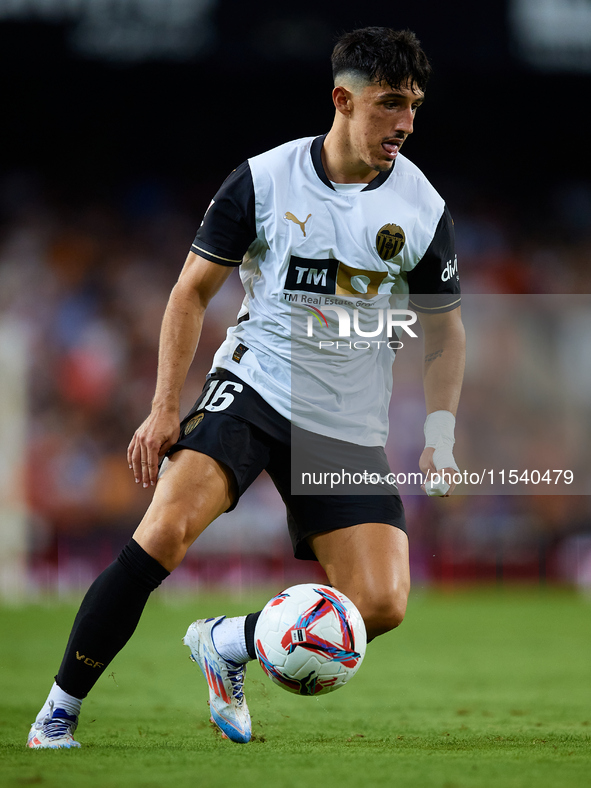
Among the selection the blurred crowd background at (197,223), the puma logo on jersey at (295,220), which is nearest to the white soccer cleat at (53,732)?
the puma logo on jersey at (295,220)

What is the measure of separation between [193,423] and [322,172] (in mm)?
1143

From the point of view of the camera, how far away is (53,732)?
3.40 meters

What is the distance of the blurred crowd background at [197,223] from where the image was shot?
10984 millimetres

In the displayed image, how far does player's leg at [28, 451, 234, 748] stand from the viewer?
11.1 ft

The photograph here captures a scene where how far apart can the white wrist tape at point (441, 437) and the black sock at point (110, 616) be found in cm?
124

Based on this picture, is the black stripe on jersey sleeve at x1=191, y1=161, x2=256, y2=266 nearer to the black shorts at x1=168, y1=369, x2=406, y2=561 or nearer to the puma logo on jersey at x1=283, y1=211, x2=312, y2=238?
the puma logo on jersey at x1=283, y1=211, x2=312, y2=238

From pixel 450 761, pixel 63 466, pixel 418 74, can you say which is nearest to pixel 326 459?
pixel 450 761

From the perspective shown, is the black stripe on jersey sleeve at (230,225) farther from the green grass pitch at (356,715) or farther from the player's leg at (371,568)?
the green grass pitch at (356,715)

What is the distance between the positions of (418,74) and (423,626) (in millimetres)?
5652

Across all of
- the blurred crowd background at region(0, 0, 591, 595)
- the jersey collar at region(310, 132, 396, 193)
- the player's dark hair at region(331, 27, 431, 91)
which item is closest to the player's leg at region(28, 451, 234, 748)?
the jersey collar at region(310, 132, 396, 193)

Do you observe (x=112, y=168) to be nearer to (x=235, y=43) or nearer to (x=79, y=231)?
(x=79, y=231)

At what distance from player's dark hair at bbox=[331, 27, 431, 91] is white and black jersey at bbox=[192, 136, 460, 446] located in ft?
1.24

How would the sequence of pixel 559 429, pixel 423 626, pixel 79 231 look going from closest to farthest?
1. pixel 423 626
2. pixel 559 429
3. pixel 79 231

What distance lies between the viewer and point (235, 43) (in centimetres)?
1130
